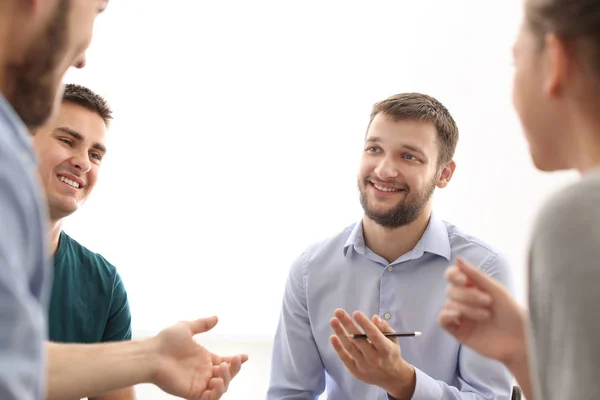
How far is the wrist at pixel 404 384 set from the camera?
1.64 metres

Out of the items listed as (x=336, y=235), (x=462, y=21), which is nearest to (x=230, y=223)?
(x=336, y=235)

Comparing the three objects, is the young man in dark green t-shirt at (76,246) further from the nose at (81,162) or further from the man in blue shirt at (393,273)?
the man in blue shirt at (393,273)

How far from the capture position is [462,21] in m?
3.05

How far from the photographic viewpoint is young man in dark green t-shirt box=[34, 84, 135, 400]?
199 cm

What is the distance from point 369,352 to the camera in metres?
1.59

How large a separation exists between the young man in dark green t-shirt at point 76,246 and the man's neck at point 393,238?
828 millimetres

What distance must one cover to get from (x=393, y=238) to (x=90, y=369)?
1.14 meters

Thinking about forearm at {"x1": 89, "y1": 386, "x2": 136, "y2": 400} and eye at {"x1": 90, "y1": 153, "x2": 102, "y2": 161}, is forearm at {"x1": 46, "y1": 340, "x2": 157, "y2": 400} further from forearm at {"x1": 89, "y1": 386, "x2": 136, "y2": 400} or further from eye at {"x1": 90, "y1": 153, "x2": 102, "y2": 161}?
eye at {"x1": 90, "y1": 153, "x2": 102, "y2": 161}

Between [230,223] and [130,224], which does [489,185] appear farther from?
[130,224]

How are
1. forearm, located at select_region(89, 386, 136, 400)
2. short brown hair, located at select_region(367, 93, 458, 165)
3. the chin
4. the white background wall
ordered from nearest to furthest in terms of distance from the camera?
the chin, forearm, located at select_region(89, 386, 136, 400), short brown hair, located at select_region(367, 93, 458, 165), the white background wall

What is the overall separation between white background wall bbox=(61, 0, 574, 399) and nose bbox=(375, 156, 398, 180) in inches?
33.6

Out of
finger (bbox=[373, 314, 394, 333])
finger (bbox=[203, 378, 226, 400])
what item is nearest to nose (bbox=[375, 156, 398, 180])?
finger (bbox=[373, 314, 394, 333])

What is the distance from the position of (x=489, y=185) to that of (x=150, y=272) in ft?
5.27

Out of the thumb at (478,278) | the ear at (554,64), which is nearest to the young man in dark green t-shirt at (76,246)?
the thumb at (478,278)
